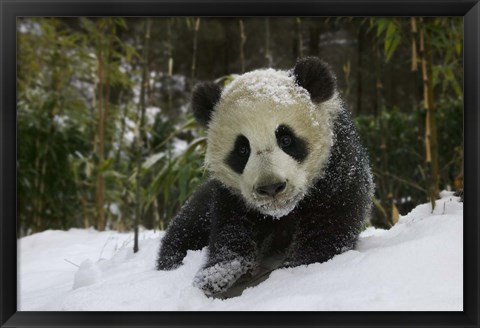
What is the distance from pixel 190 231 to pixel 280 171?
73cm

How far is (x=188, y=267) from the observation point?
2043mm

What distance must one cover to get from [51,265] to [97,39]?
1.62 m

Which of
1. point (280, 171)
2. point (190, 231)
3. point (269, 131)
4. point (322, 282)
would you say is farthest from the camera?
point (190, 231)

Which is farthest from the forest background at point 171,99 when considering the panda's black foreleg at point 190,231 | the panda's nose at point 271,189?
the panda's nose at point 271,189

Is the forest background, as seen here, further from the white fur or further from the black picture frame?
the white fur

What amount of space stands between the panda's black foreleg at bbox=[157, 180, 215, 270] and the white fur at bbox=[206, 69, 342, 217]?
0.88 ft

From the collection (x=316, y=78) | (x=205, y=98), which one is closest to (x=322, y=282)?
(x=316, y=78)

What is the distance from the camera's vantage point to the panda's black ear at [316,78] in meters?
1.93

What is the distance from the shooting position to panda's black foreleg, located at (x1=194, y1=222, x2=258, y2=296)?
1.77 m

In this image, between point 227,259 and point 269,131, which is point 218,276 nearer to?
point 227,259

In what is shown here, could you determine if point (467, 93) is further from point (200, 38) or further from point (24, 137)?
point (24, 137)

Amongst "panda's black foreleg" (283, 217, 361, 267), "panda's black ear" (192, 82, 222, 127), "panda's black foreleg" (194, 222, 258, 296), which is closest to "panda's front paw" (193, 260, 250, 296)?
"panda's black foreleg" (194, 222, 258, 296)

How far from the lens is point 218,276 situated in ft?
5.82

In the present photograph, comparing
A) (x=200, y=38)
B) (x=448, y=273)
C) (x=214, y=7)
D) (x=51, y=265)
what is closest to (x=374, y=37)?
(x=200, y=38)
